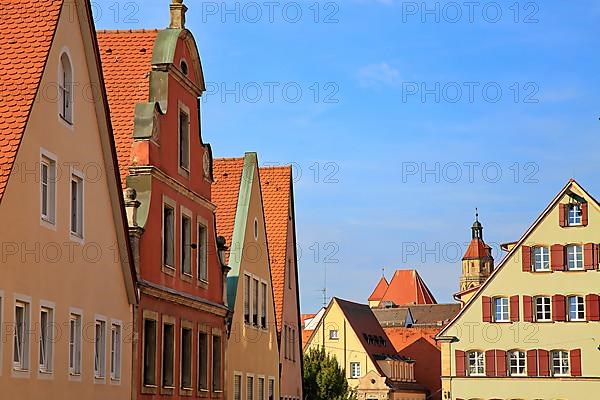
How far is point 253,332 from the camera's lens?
39438 millimetres

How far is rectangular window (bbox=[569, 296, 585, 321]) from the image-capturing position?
64.8m

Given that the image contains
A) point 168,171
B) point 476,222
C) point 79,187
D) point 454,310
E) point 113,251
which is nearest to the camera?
point 79,187

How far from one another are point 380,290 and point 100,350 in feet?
459

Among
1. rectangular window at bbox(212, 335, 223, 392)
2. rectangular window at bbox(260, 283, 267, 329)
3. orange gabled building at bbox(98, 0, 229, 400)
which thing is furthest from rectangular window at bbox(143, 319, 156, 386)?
rectangular window at bbox(260, 283, 267, 329)

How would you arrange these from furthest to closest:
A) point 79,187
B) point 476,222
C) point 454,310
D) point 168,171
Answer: point 476,222, point 454,310, point 168,171, point 79,187

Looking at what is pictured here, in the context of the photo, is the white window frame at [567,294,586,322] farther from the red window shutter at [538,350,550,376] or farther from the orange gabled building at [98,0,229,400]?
the orange gabled building at [98,0,229,400]

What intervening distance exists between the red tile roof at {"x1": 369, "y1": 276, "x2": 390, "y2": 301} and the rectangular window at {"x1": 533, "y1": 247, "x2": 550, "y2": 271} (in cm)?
9592

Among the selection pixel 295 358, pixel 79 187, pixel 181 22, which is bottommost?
pixel 295 358

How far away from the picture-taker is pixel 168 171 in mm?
29594

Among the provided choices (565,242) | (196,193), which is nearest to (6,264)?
(196,193)

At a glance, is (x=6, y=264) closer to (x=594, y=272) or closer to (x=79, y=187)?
(x=79, y=187)

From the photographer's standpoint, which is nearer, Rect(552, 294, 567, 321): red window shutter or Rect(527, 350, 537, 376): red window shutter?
Rect(552, 294, 567, 321): red window shutter

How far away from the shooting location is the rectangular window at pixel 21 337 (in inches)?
795

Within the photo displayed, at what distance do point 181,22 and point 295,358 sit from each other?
64.5ft
